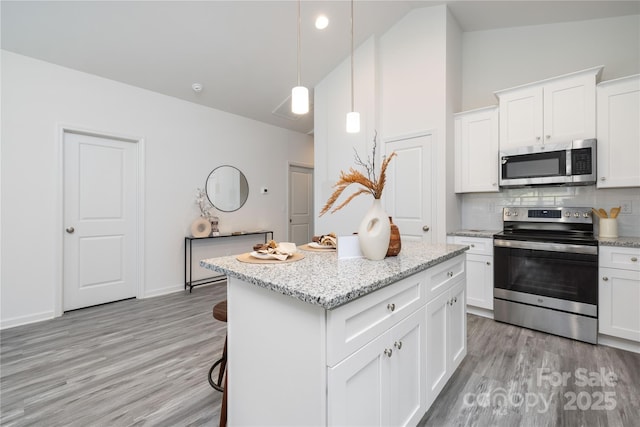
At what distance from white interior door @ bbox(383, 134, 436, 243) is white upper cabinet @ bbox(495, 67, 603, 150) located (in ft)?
2.64

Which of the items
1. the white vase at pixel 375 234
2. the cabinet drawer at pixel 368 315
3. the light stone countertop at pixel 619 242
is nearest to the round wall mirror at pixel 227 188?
the white vase at pixel 375 234

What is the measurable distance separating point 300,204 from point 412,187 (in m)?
2.80

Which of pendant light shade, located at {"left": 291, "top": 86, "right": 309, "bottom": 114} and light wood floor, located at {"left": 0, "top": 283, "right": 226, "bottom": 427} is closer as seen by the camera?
light wood floor, located at {"left": 0, "top": 283, "right": 226, "bottom": 427}

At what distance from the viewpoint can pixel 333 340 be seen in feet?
3.19

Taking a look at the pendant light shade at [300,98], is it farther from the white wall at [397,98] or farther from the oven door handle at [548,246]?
the oven door handle at [548,246]

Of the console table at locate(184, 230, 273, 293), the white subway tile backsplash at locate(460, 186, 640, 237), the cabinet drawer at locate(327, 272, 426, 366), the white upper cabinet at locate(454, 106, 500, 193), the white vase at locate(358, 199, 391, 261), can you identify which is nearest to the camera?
the cabinet drawer at locate(327, 272, 426, 366)

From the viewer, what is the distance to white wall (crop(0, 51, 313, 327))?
2.84m

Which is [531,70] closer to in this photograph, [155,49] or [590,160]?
[590,160]

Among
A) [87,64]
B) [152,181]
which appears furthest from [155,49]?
[152,181]

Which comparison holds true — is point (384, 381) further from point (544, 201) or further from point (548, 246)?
point (544, 201)

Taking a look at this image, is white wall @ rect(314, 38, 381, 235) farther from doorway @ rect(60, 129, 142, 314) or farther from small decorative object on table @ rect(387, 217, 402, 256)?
doorway @ rect(60, 129, 142, 314)

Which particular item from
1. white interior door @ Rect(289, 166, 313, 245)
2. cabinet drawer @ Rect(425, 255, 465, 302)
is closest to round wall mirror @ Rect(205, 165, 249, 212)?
white interior door @ Rect(289, 166, 313, 245)

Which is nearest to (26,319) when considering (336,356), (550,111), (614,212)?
(336,356)

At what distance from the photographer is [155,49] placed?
10.3 feet
